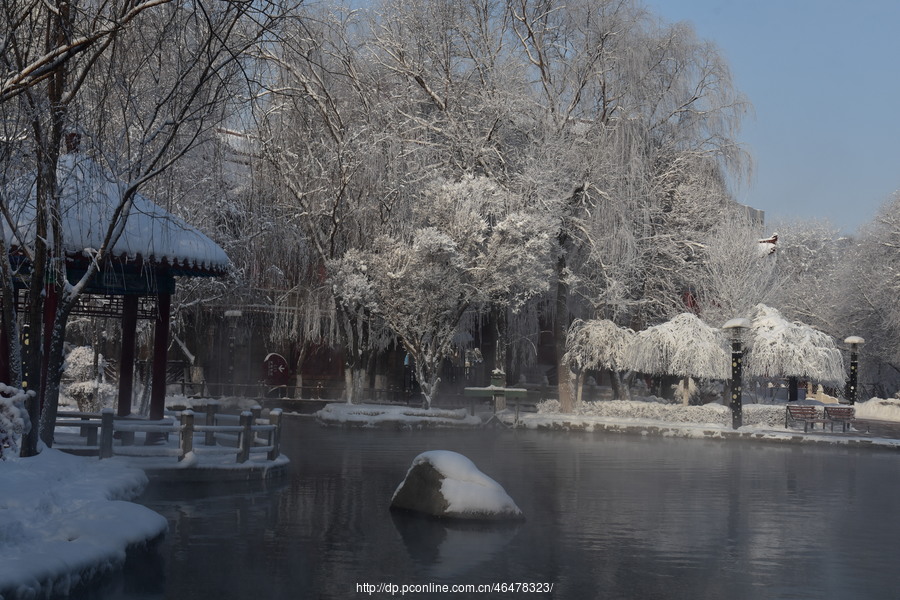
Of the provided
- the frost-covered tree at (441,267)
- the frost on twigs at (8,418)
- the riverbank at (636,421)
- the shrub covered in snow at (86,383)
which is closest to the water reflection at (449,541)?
the frost on twigs at (8,418)

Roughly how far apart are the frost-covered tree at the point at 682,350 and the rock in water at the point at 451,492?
69.5ft

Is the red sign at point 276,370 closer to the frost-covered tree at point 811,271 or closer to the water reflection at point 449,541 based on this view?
the frost-covered tree at point 811,271

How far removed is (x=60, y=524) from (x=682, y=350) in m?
26.5

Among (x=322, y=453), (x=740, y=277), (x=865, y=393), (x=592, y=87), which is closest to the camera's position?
(x=322, y=453)

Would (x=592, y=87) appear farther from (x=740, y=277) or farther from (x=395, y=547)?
(x=395, y=547)

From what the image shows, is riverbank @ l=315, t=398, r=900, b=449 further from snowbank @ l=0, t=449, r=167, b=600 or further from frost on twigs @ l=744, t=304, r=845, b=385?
snowbank @ l=0, t=449, r=167, b=600

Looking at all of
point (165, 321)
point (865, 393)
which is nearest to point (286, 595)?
point (165, 321)

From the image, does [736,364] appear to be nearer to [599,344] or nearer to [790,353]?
[790,353]

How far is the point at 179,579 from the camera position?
8602 mm

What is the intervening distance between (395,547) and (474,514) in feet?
6.58

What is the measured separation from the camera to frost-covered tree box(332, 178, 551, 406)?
1214 inches

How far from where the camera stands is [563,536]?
36.8 feet

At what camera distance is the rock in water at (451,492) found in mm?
12094

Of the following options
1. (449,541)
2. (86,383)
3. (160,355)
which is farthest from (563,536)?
(86,383)
